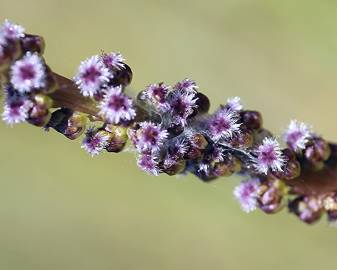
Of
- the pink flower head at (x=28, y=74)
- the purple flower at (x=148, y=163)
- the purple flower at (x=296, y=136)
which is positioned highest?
the purple flower at (x=296, y=136)

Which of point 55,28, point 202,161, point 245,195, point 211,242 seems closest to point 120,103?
point 202,161

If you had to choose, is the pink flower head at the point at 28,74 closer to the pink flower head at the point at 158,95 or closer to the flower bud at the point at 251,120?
the pink flower head at the point at 158,95

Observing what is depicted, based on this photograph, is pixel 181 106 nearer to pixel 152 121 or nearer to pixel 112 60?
pixel 152 121

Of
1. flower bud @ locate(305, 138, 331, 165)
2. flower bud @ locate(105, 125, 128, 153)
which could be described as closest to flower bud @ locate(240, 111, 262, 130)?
→ flower bud @ locate(305, 138, 331, 165)

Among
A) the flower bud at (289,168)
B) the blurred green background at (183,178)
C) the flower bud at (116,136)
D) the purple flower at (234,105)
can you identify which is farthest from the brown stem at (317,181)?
the blurred green background at (183,178)

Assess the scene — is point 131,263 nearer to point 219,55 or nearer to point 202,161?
point 219,55

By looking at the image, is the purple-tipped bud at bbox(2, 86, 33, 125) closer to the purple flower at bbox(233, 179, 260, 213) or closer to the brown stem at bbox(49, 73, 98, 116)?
the brown stem at bbox(49, 73, 98, 116)

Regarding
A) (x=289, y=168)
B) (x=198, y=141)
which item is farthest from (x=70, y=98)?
(x=289, y=168)
